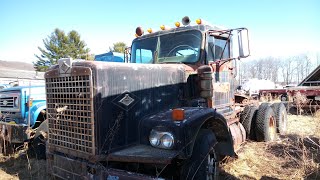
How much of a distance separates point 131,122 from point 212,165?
A: 133cm

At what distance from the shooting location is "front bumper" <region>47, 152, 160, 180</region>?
9.84ft

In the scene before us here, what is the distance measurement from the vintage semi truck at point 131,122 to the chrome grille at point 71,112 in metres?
0.01

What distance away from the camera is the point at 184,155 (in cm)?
310

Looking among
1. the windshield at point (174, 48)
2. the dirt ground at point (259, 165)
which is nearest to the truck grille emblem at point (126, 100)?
the windshield at point (174, 48)

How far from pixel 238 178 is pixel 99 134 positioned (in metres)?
2.56

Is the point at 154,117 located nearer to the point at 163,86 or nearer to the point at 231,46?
the point at 163,86

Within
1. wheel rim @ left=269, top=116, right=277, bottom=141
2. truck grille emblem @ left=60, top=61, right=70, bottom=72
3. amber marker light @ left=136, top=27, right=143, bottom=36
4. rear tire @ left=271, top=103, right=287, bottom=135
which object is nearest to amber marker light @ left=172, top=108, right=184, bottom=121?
truck grille emblem @ left=60, top=61, right=70, bottom=72

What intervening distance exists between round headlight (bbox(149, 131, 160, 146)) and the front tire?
45cm

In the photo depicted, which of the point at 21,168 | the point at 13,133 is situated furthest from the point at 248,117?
the point at 13,133

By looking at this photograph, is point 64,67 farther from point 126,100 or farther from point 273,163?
point 273,163

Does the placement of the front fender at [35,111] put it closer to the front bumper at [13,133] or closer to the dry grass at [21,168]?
the front bumper at [13,133]

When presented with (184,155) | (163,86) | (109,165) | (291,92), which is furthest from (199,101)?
(291,92)

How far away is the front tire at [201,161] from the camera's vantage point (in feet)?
11.0

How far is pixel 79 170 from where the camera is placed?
3.36 metres
